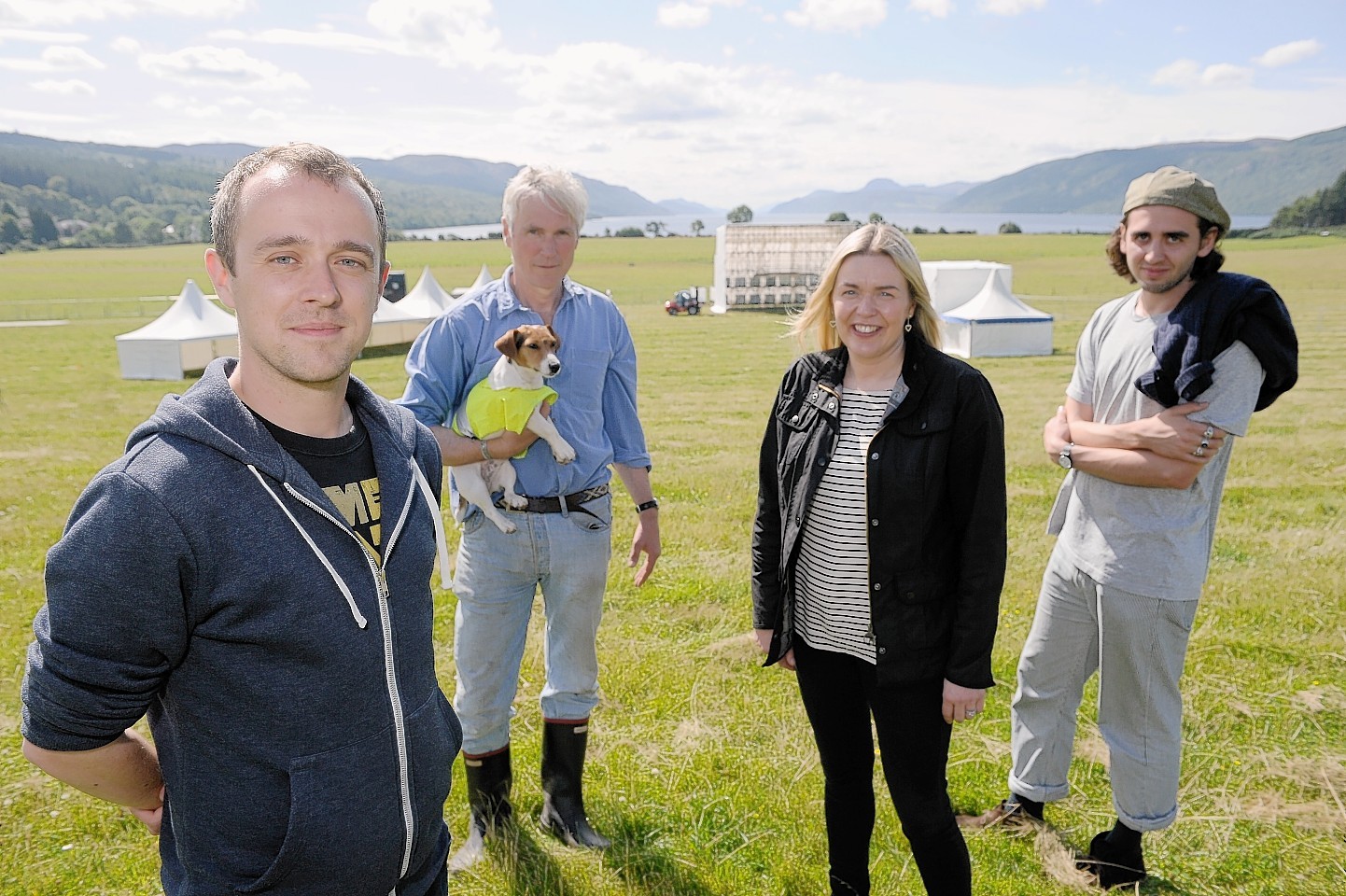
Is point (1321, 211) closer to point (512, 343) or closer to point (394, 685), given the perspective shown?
point (512, 343)

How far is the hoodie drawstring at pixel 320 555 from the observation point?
156 centimetres

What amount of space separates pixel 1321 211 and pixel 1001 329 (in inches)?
3809

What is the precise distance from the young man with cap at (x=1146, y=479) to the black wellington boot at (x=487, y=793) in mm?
2336

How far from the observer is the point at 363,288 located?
5.56ft

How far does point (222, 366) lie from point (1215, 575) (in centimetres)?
→ 731

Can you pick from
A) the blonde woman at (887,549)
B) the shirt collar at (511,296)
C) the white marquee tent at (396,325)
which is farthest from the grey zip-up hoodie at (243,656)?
the white marquee tent at (396,325)

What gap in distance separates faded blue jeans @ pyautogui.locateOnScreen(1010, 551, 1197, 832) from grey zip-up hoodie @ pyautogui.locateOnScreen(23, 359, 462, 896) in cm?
275

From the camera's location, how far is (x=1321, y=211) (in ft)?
300

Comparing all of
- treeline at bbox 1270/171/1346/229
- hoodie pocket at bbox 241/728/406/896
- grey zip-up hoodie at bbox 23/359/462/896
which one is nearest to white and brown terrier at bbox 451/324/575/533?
grey zip-up hoodie at bbox 23/359/462/896

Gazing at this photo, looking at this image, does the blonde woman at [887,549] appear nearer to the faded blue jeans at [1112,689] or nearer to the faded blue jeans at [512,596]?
the faded blue jeans at [512,596]

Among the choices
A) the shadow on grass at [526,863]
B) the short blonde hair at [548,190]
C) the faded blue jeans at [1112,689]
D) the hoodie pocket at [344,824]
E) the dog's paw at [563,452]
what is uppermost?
the short blonde hair at [548,190]

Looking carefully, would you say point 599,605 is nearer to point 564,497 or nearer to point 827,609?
point 564,497

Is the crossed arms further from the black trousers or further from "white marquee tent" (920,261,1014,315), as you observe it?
"white marquee tent" (920,261,1014,315)

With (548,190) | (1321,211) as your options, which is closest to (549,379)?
(548,190)
